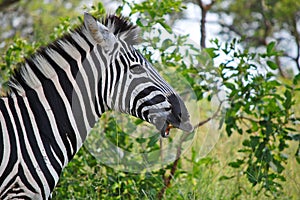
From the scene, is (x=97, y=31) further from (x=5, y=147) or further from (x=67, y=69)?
(x=5, y=147)

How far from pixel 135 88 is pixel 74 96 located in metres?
0.35

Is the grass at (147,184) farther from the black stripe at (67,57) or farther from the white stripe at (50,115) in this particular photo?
the black stripe at (67,57)

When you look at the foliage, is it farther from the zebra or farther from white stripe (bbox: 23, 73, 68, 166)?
white stripe (bbox: 23, 73, 68, 166)

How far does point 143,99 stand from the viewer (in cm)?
332

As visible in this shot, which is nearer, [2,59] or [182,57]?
[182,57]

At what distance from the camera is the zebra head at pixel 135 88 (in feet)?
10.8

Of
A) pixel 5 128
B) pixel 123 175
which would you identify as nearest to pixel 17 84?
pixel 5 128

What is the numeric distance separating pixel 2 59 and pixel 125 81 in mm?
2570

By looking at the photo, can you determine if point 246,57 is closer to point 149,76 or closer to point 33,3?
point 149,76

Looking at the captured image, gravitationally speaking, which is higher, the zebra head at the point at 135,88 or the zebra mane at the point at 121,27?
the zebra mane at the point at 121,27

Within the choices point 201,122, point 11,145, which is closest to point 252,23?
point 201,122

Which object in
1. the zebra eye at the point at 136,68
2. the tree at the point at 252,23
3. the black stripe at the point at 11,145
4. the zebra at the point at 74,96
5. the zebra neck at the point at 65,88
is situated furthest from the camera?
the tree at the point at 252,23

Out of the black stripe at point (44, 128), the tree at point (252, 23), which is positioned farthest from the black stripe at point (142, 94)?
the tree at point (252, 23)

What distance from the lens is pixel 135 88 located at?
10.9 ft
